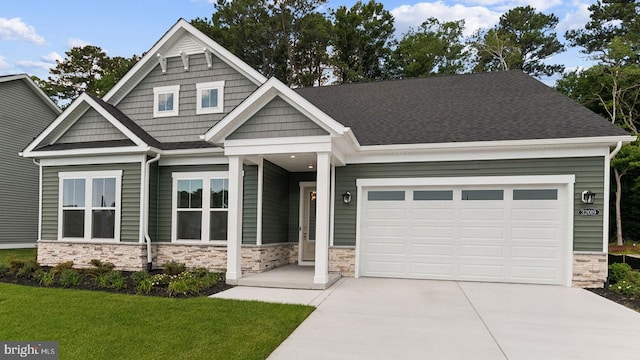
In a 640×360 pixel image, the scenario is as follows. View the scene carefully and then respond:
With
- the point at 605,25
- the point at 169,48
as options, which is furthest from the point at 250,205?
the point at 605,25

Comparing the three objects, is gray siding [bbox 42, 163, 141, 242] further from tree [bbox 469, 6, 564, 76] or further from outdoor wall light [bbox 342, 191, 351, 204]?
tree [bbox 469, 6, 564, 76]

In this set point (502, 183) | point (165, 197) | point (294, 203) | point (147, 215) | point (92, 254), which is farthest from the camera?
point (294, 203)

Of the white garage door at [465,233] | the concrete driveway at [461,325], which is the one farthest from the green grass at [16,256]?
the white garage door at [465,233]

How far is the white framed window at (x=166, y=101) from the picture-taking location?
10406 millimetres

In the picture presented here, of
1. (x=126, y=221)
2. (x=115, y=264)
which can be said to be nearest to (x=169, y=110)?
(x=126, y=221)

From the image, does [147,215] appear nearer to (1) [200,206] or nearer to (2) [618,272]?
(1) [200,206]

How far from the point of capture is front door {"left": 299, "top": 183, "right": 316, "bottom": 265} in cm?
1026

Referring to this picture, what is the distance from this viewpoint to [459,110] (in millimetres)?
9781

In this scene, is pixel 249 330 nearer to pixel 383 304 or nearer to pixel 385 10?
pixel 383 304

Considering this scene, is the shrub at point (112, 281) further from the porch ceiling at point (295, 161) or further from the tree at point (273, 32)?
the tree at point (273, 32)

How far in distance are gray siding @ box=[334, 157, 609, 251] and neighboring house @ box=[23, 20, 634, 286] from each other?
0.09 ft

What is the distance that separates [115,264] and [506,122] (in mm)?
10186

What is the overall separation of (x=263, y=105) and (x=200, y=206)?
3.48m

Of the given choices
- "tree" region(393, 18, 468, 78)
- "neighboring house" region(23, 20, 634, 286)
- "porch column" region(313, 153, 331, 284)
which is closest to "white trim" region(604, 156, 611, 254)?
"neighboring house" region(23, 20, 634, 286)
